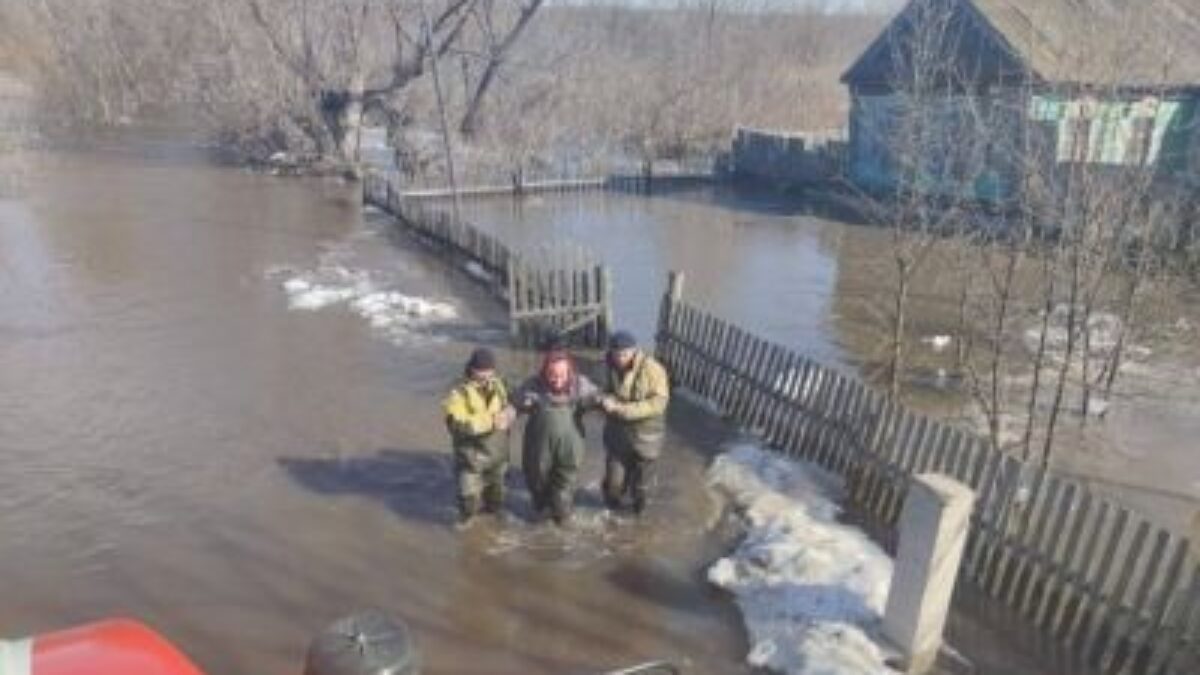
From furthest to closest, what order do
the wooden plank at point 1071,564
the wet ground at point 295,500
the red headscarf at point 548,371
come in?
1. the red headscarf at point 548,371
2. the wet ground at point 295,500
3. the wooden plank at point 1071,564

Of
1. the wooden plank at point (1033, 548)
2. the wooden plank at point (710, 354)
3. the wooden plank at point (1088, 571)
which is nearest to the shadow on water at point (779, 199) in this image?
the wooden plank at point (710, 354)

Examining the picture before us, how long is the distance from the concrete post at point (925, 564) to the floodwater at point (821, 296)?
393 cm

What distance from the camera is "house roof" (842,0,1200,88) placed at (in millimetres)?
10742

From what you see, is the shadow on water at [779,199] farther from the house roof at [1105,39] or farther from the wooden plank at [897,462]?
the wooden plank at [897,462]

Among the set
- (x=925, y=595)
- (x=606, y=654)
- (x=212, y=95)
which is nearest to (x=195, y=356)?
(x=606, y=654)

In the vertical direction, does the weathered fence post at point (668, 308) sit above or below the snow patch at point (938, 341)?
above

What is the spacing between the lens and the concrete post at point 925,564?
638 centimetres

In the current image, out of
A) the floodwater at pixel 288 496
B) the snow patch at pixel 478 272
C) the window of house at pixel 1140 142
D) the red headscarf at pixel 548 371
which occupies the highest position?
the window of house at pixel 1140 142

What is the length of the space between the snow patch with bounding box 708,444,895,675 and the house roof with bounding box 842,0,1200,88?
4.30 m

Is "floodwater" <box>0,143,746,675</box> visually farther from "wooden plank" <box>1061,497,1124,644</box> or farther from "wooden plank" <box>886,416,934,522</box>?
"wooden plank" <box>1061,497,1124,644</box>

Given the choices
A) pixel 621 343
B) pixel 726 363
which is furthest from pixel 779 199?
pixel 621 343

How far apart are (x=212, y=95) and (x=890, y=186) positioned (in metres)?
23.8

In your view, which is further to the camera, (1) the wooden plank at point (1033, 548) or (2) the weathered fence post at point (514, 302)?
(2) the weathered fence post at point (514, 302)

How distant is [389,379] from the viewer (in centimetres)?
1240
